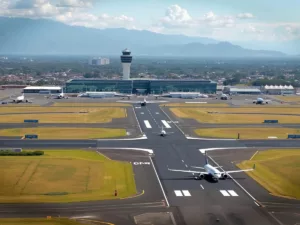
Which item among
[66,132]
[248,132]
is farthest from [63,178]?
[248,132]

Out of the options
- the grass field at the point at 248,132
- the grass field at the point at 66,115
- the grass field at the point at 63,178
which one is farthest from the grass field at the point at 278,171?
the grass field at the point at 66,115

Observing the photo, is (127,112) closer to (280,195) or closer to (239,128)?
(239,128)

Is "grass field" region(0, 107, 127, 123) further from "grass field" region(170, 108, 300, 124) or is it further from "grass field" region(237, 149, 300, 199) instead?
"grass field" region(237, 149, 300, 199)

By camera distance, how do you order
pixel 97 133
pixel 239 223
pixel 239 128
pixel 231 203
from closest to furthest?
pixel 239 223 < pixel 231 203 < pixel 97 133 < pixel 239 128

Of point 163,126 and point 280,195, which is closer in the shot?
point 280,195

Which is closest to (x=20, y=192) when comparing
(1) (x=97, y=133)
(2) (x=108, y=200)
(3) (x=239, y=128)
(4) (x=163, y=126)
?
(2) (x=108, y=200)
